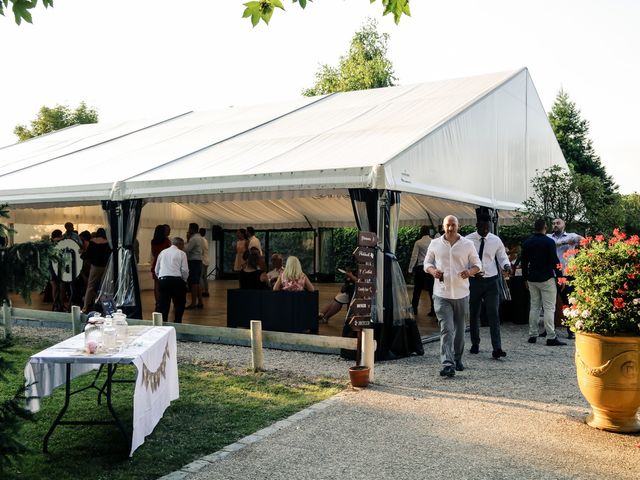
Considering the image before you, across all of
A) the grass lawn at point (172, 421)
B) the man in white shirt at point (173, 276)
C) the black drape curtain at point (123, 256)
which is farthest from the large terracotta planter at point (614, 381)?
the black drape curtain at point (123, 256)

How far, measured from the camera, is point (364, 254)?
7.31 m

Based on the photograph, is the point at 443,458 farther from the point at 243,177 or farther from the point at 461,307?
the point at 243,177

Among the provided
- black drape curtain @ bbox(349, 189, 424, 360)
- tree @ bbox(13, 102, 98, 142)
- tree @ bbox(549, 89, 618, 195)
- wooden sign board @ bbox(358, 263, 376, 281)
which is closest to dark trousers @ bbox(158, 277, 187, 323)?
black drape curtain @ bbox(349, 189, 424, 360)

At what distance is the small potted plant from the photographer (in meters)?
4.71

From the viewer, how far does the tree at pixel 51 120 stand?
4322 cm

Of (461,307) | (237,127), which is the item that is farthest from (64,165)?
(461,307)

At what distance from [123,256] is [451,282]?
5.62m

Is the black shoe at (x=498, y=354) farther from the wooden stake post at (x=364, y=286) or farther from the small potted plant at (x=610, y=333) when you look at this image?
the small potted plant at (x=610, y=333)

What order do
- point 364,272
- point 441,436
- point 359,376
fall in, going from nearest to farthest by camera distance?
1. point 441,436
2. point 359,376
3. point 364,272

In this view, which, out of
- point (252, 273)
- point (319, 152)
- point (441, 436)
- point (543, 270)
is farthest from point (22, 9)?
point (252, 273)

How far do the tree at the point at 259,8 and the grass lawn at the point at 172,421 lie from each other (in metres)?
1.68

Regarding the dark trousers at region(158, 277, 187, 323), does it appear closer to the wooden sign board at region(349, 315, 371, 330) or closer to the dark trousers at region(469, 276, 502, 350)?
the wooden sign board at region(349, 315, 371, 330)

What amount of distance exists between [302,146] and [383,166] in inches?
90.8

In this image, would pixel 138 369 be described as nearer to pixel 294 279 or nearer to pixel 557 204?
pixel 294 279
